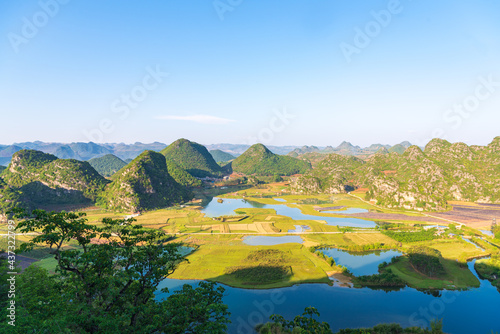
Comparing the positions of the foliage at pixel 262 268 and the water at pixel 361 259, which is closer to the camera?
the foliage at pixel 262 268

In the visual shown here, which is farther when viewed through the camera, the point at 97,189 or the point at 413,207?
the point at 97,189

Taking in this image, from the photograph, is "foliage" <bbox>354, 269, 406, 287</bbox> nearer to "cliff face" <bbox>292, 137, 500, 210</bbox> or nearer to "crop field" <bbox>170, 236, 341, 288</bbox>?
"crop field" <bbox>170, 236, 341, 288</bbox>

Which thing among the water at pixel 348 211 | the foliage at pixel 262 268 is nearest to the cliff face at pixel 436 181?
the water at pixel 348 211

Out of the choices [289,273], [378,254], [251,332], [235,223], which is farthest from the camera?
[235,223]

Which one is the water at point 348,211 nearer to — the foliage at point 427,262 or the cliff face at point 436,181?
the cliff face at point 436,181

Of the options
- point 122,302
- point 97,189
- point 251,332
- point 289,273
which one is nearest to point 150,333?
point 122,302

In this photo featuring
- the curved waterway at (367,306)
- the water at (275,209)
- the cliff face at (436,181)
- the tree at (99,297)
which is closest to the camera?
the tree at (99,297)

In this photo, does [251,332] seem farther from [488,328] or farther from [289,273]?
[488,328]
